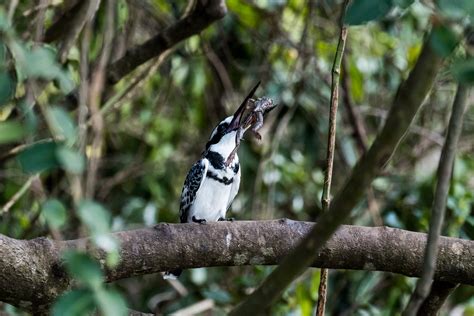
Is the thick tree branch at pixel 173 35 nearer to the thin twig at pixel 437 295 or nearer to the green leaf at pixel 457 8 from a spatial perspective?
the thin twig at pixel 437 295

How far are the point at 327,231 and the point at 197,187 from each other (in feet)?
7.36

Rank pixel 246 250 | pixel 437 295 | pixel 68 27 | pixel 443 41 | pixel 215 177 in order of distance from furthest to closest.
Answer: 1. pixel 215 177
2. pixel 68 27
3. pixel 437 295
4. pixel 246 250
5. pixel 443 41

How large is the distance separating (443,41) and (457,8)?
0.19ft

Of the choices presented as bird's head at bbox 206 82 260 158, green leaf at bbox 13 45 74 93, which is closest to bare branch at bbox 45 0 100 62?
bird's head at bbox 206 82 260 158

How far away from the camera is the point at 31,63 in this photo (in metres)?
0.94

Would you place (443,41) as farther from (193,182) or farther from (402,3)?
(193,182)

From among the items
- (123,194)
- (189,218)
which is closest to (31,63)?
(189,218)

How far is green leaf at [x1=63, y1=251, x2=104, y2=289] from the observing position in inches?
37.3

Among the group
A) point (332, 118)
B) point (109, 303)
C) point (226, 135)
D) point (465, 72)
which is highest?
point (226, 135)

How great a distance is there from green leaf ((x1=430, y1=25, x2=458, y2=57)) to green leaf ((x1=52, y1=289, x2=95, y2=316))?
1.61 feet

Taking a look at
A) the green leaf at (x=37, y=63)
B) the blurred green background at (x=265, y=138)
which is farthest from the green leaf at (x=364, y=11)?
the blurred green background at (x=265, y=138)

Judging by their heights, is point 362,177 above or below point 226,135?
below

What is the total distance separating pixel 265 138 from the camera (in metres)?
4.63

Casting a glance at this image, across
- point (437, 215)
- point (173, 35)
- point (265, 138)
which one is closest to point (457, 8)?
point (437, 215)
